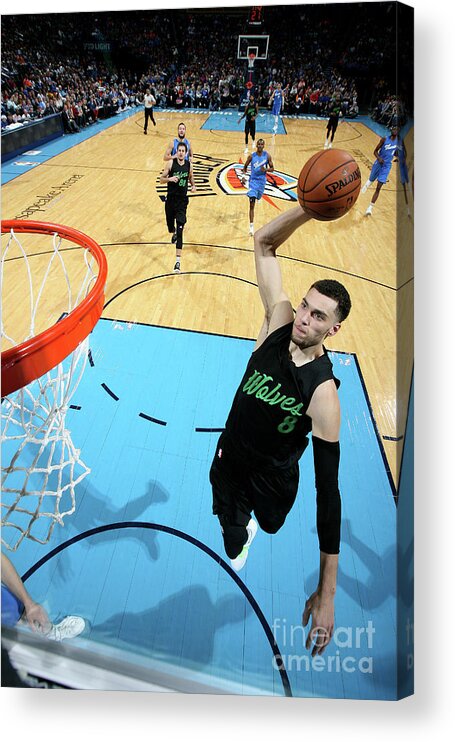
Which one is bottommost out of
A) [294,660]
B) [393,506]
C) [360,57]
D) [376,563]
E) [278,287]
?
[294,660]

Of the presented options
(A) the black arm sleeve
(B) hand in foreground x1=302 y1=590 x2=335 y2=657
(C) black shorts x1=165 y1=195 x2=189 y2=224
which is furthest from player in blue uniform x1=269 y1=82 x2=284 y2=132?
(B) hand in foreground x1=302 y1=590 x2=335 y2=657

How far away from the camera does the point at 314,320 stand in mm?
2023

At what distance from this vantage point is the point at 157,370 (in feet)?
12.2

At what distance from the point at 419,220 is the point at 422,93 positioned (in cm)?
60


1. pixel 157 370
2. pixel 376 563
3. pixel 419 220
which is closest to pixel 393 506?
pixel 376 563

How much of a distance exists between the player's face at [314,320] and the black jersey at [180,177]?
303 centimetres

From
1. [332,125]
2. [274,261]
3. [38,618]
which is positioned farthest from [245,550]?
[332,125]

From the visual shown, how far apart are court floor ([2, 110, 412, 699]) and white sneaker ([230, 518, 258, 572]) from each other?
0.16 feet

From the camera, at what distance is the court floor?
2.26 meters

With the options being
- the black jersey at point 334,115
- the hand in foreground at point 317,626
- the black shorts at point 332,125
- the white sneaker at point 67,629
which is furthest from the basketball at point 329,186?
the black shorts at point 332,125

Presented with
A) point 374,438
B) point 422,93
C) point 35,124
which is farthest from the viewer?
point 35,124

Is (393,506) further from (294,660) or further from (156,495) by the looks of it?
(156,495)

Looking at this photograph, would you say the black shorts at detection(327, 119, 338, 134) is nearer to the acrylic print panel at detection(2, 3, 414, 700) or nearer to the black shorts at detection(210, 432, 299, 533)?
the acrylic print panel at detection(2, 3, 414, 700)

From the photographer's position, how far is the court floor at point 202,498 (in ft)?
7.42
